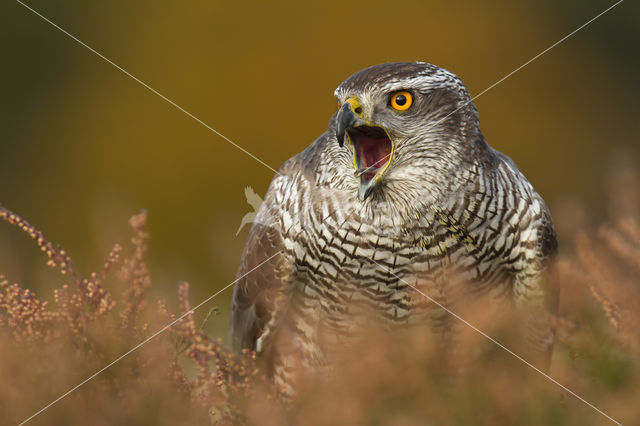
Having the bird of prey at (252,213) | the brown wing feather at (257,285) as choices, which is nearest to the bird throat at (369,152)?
the brown wing feather at (257,285)

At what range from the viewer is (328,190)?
297 cm

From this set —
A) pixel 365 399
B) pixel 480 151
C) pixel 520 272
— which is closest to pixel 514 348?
pixel 520 272

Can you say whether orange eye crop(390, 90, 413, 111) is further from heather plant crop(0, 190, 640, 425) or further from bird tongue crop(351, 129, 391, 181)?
heather plant crop(0, 190, 640, 425)

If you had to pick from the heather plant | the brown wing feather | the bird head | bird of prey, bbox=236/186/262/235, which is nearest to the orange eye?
the bird head

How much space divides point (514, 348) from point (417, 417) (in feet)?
3.08

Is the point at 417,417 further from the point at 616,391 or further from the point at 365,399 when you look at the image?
the point at 616,391

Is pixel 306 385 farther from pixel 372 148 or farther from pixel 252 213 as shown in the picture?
pixel 252 213

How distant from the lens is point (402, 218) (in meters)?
2.87

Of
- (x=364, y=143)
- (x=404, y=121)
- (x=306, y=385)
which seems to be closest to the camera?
(x=306, y=385)

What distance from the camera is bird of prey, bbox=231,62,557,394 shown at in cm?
285

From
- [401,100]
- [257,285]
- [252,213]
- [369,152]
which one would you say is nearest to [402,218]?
[369,152]

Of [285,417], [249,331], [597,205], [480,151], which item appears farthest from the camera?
[597,205]

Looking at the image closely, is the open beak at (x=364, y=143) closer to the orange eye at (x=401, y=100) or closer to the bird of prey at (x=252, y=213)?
the orange eye at (x=401, y=100)

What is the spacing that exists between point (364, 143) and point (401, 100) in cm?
23
